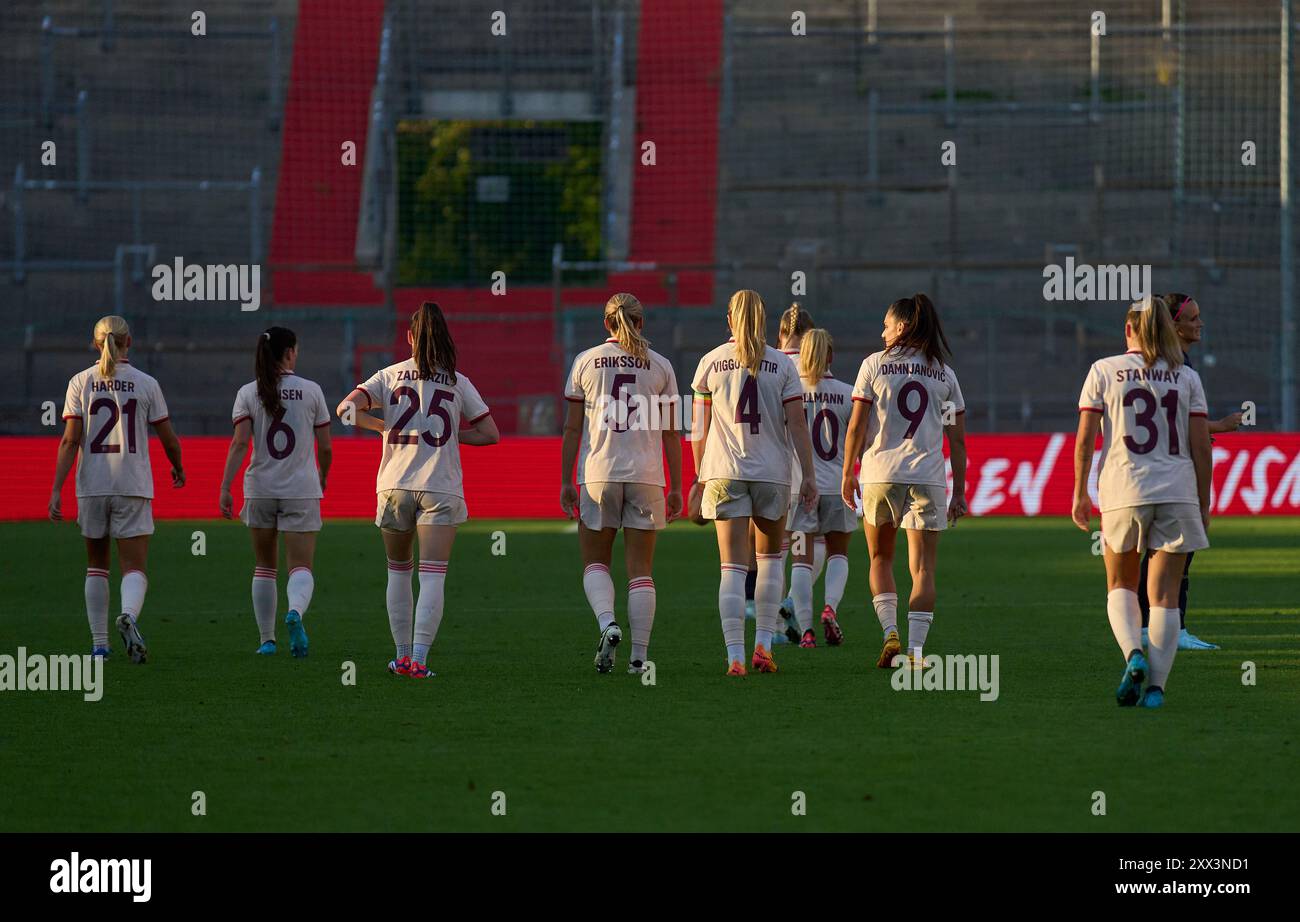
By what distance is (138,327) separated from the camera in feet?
85.7

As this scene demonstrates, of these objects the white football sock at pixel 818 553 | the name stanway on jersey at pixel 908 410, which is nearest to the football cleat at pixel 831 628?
the white football sock at pixel 818 553

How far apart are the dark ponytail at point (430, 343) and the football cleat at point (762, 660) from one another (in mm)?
2287

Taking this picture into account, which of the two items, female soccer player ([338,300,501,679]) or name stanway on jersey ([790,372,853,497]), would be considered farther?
name stanway on jersey ([790,372,853,497])

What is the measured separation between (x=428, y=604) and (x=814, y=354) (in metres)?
3.04

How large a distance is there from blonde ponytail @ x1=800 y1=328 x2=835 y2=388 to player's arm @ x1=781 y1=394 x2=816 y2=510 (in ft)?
5.27

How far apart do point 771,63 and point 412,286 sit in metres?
8.35

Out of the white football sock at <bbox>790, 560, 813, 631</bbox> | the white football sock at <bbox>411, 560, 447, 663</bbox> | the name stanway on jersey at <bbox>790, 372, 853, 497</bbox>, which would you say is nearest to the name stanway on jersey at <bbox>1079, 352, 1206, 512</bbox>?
the name stanway on jersey at <bbox>790, 372, 853, 497</bbox>

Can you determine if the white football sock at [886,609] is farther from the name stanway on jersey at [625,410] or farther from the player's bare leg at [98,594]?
the player's bare leg at [98,594]

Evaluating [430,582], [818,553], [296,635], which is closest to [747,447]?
[430,582]

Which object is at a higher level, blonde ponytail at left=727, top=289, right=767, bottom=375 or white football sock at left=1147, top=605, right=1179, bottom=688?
blonde ponytail at left=727, top=289, right=767, bottom=375

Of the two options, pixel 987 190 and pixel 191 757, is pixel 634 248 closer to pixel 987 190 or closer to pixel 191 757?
pixel 987 190

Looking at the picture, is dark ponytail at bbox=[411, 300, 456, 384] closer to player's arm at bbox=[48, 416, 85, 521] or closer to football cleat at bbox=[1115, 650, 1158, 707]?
player's arm at bbox=[48, 416, 85, 521]

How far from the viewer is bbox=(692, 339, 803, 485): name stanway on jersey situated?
9.47m

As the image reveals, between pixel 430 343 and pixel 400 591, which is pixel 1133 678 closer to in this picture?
pixel 400 591
